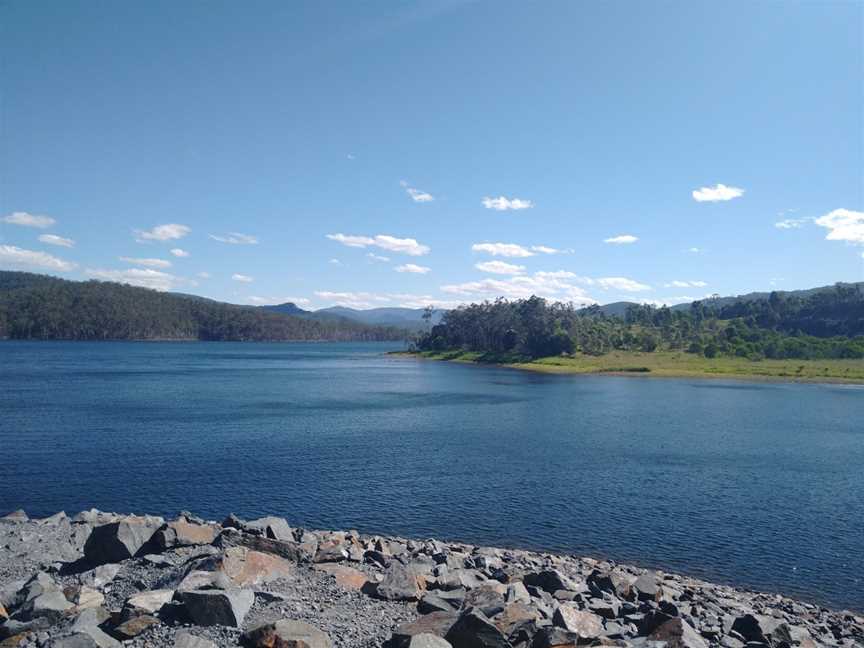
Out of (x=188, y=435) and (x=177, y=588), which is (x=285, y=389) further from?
(x=177, y=588)

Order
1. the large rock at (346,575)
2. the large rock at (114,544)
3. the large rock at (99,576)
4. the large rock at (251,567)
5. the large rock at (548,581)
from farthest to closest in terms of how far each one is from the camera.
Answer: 1. the large rock at (548,581)
2. the large rock at (114,544)
3. the large rock at (346,575)
4. the large rock at (99,576)
5. the large rock at (251,567)

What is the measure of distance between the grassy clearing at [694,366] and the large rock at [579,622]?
14265cm

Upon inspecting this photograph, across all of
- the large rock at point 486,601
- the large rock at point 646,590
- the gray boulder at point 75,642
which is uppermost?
the gray boulder at point 75,642

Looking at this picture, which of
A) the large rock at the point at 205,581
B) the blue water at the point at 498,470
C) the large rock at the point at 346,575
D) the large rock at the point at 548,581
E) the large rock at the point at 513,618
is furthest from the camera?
the blue water at the point at 498,470

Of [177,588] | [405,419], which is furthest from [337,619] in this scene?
[405,419]

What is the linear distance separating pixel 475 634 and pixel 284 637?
13.5ft

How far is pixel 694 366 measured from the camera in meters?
163

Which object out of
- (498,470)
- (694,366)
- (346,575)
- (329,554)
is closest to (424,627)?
(346,575)

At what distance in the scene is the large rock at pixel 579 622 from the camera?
1678 centimetres

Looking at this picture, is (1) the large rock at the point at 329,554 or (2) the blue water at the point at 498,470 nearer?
(1) the large rock at the point at 329,554

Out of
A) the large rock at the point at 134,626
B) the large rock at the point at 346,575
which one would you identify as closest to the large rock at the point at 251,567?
the large rock at the point at 346,575

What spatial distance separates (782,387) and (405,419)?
88779 mm

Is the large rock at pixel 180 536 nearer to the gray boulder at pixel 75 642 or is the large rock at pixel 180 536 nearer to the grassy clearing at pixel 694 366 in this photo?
the gray boulder at pixel 75 642

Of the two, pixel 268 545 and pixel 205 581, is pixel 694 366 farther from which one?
pixel 205 581
